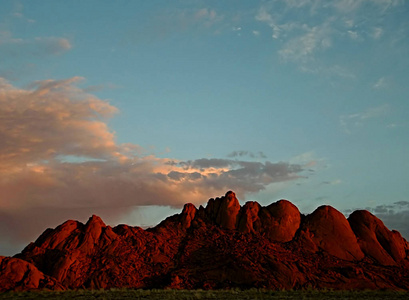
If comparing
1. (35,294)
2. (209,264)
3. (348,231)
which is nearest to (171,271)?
(209,264)

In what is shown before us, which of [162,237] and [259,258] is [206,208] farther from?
[259,258]

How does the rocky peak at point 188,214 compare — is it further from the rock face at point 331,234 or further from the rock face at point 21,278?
the rock face at point 21,278

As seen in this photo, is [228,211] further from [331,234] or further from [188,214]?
[331,234]

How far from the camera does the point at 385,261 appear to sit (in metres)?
71.1

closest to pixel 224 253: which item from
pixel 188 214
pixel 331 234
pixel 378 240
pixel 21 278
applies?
pixel 188 214

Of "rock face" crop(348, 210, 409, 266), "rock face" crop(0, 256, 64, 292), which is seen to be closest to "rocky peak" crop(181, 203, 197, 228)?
"rock face" crop(0, 256, 64, 292)

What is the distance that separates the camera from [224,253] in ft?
222

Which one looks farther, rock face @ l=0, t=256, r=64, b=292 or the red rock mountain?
the red rock mountain

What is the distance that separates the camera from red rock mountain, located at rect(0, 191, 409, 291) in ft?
206

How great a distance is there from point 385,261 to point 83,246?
152ft

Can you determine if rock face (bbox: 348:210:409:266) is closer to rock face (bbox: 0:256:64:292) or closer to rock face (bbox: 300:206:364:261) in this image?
rock face (bbox: 300:206:364:261)

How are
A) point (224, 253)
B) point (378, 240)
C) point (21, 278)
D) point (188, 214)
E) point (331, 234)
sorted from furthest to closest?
point (188, 214) → point (378, 240) → point (331, 234) → point (224, 253) → point (21, 278)

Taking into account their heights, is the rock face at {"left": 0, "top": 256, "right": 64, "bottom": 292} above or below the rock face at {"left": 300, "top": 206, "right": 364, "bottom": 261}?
below

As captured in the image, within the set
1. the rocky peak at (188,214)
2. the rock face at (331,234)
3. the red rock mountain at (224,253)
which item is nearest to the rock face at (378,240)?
the red rock mountain at (224,253)
